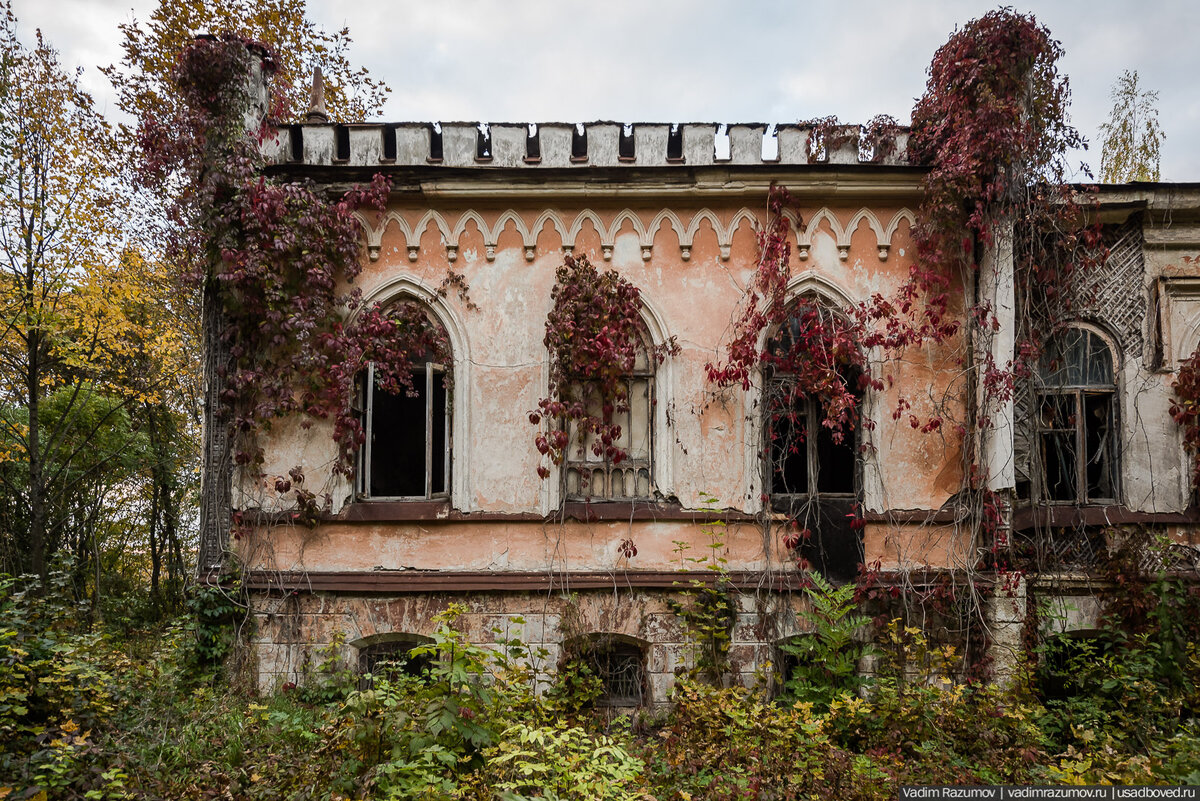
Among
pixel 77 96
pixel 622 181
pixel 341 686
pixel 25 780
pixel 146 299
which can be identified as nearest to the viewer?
pixel 25 780

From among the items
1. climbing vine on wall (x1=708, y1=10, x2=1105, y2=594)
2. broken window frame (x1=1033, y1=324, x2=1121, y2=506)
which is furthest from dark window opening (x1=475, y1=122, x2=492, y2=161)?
broken window frame (x1=1033, y1=324, x2=1121, y2=506)

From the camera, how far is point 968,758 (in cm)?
483

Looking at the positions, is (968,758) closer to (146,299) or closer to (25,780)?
(25,780)

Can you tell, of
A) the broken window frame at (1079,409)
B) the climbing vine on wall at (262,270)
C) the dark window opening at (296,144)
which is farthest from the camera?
the broken window frame at (1079,409)

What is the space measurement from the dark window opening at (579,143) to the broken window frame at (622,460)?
173 centimetres

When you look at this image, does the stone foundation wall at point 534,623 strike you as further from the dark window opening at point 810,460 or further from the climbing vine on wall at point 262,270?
the climbing vine on wall at point 262,270

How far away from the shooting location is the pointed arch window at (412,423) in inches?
254

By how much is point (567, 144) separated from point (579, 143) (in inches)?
6.4

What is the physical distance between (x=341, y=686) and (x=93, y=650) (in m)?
1.88

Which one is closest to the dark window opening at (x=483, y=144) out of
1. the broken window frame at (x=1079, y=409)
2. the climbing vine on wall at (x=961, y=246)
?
the climbing vine on wall at (x=961, y=246)

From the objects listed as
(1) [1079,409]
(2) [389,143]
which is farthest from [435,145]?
(1) [1079,409]

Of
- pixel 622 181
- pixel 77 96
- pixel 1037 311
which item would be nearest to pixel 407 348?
pixel 622 181

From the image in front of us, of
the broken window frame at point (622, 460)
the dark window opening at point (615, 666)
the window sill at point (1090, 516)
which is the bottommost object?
the dark window opening at point (615, 666)

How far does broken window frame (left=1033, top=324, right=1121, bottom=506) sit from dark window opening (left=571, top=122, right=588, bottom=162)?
500 cm
